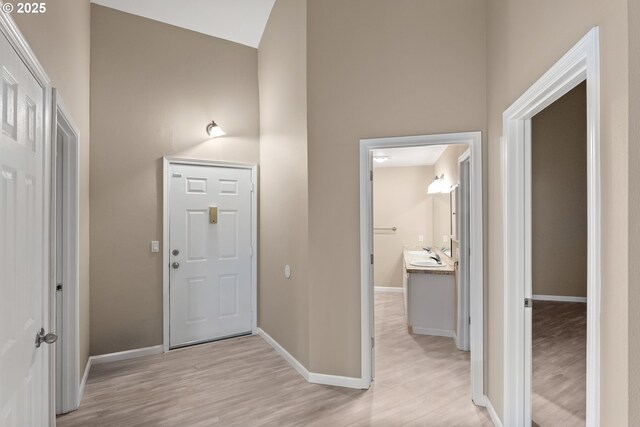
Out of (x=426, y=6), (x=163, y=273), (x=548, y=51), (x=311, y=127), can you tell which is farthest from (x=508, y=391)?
(x=163, y=273)

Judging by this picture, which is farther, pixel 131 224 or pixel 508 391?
pixel 131 224

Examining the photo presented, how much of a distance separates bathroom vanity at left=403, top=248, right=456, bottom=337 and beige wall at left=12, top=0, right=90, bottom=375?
3296mm

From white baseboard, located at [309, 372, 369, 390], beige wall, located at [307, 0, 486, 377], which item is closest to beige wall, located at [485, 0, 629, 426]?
beige wall, located at [307, 0, 486, 377]

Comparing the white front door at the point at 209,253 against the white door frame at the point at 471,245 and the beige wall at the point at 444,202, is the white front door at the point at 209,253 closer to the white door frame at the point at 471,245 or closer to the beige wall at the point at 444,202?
the white door frame at the point at 471,245

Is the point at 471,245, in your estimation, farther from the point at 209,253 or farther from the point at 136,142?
the point at 136,142

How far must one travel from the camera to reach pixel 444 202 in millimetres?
5703

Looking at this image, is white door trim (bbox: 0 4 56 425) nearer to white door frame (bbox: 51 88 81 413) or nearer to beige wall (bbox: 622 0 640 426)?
white door frame (bbox: 51 88 81 413)

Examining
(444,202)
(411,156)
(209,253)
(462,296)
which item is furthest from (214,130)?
(444,202)

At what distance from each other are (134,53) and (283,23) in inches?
60.4

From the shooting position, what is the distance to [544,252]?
562 centimetres

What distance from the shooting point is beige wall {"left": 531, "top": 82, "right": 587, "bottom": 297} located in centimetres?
548

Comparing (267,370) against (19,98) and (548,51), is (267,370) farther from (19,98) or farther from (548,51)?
(548,51)

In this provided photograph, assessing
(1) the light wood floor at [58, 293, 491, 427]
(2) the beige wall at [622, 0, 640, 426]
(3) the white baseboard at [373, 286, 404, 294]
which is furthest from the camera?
(3) the white baseboard at [373, 286, 404, 294]

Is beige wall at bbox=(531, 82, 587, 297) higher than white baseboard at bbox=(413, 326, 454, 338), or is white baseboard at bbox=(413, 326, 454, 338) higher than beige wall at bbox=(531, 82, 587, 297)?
beige wall at bbox=(531, 82, 587, 297)
